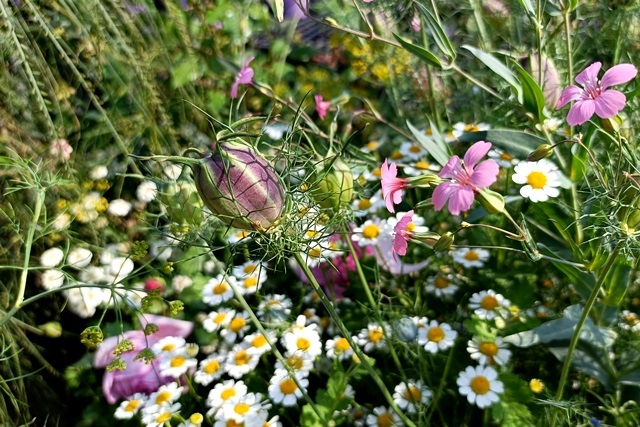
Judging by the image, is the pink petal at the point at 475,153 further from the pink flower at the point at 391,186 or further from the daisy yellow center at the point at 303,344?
the daisy yellow center at the point at 303,344

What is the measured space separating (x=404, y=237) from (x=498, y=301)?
1.18 ft

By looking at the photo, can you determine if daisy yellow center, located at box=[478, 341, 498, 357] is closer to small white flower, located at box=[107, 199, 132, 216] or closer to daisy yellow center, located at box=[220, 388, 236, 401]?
daisy yellow center, located at box=[220, 388, 236, 401]

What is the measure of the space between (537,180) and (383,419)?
358mm

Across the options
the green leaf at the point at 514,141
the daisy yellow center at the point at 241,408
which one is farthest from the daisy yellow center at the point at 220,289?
the green leaf at the point at 514,141

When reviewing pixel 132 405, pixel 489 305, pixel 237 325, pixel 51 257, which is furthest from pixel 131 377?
pixel 489 305

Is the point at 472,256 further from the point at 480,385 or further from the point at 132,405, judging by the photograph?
the point at 132,405

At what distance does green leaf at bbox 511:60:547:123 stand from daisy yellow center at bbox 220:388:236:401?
1.68ft

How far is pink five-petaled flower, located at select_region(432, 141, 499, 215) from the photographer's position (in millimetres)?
515

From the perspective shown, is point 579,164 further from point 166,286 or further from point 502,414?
point 166,286

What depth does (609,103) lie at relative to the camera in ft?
1.73

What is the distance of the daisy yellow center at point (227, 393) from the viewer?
82 centimetres

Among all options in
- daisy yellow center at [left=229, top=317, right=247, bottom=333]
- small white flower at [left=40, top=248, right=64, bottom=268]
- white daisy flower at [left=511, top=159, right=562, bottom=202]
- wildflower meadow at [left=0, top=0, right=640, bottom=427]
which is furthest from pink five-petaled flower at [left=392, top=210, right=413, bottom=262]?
small white flower at [left=40, top=248, right=64, bottom=268]

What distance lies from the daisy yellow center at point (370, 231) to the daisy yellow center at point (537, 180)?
0.27 m

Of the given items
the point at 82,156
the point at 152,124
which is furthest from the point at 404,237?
the point at 82,156
